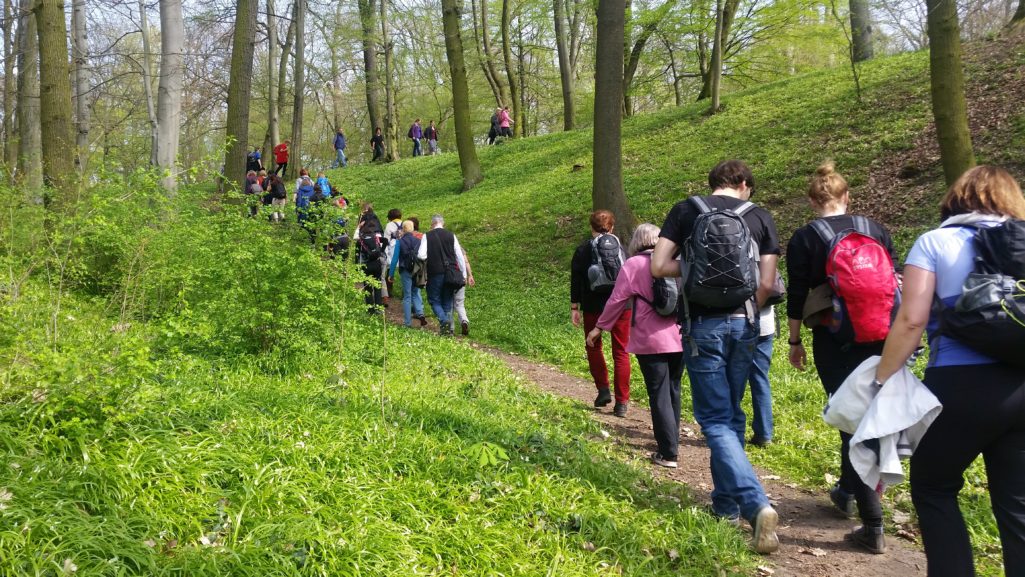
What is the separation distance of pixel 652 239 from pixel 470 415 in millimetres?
2015

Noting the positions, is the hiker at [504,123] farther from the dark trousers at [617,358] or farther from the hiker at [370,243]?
the dark trousers at [617,358]

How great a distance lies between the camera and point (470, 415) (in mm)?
4734

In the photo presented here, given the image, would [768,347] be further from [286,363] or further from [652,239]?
[286,363]

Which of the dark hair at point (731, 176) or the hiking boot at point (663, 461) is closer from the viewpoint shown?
the dark hair at point (731, 176)

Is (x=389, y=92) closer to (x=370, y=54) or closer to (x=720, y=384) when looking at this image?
(x=370, y=54)

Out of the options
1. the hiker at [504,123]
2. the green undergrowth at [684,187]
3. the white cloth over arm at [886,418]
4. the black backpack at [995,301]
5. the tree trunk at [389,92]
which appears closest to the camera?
the black backpack at [995,301]

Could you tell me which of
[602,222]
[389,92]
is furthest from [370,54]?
[602,222]

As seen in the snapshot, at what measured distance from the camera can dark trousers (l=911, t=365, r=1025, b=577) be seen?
2.41 meters

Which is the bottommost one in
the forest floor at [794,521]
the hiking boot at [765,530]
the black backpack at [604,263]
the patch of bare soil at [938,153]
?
the forest floor at [794,521]

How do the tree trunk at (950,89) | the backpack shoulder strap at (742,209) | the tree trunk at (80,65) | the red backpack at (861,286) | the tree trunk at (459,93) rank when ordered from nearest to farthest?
1. the red backpack at (861,286)
2. the backpack shoulder strap at (742,209)
3. the tree trunk at (950,89)
4. the tree trunk at (80,65)
5. the tree trunk at (459,93)

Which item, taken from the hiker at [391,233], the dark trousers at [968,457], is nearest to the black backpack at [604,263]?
the dark trousers at [968,457]

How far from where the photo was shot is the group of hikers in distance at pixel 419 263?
9953 millimetres

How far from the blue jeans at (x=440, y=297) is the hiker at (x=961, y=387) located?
791 cm

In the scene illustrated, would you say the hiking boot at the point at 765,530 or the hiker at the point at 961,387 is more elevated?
the hiker at the point at 961,387
